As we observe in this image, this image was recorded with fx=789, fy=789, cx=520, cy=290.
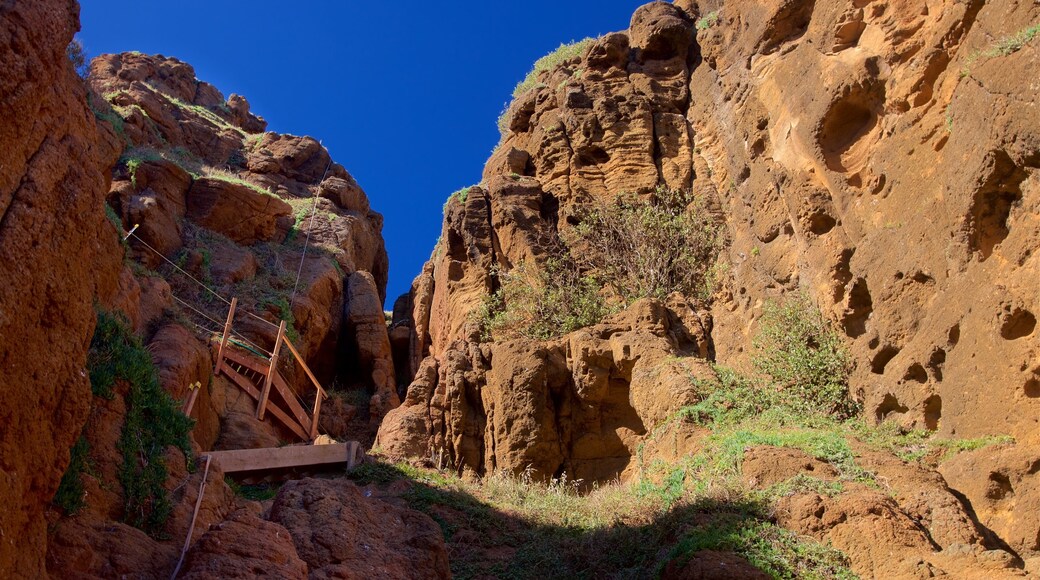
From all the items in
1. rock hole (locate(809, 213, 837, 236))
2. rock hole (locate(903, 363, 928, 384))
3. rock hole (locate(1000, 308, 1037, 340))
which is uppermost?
rock hole (locate(809, 213, 837, 236))

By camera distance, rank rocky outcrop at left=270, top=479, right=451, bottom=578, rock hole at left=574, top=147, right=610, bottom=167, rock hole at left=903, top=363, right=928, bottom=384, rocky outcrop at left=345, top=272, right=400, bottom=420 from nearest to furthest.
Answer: rocky outcrop at left=270, top=479, right=451, bottom=578
rock hole at left=903, top=363, right=928, bottom=384
rock hole at left=574, top=147, right=610, bottom=167
rocky outcrop at left=345, top=272, right=400, bottom=420

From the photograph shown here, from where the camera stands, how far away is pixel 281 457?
12.5 m

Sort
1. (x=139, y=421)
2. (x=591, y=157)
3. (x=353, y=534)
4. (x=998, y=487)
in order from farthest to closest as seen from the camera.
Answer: (x=591, y=157)
(x=998, y=487)
(x=139, y=421)
(x=353, y=534)

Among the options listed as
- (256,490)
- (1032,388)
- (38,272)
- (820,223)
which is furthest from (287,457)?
(1032,388)

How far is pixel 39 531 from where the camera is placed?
5.11 m

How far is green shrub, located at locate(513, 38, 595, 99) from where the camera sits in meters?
23.9

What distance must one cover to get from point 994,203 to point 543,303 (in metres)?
10.2

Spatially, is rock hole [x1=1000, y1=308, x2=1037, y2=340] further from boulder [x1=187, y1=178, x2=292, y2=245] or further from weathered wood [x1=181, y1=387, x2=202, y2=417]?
boulder [x1=187, y1=178, x2=292, y2=245]

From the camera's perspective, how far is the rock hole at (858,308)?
11.7m

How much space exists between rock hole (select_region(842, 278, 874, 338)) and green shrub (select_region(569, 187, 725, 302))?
515 centimetres

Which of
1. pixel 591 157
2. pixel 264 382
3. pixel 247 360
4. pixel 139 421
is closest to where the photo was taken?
pixel 139 421

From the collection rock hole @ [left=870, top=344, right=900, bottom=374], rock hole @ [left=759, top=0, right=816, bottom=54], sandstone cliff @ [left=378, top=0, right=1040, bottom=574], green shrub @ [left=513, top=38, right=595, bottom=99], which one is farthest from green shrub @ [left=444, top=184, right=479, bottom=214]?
rock hole @ [left=870, top=344, right=900, bottom=374]

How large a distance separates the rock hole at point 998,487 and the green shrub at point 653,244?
30.0ft

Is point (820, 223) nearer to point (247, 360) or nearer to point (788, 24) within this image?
point (788, 24)
